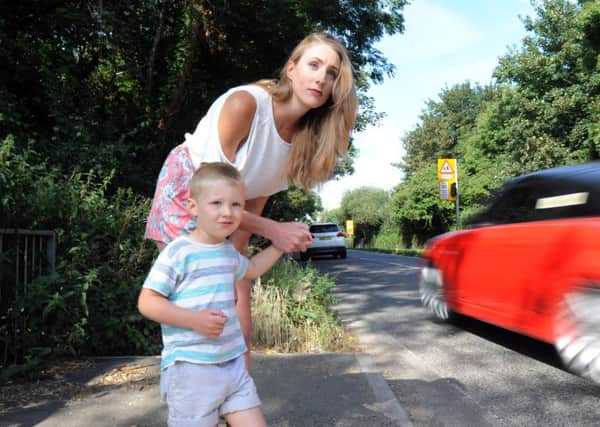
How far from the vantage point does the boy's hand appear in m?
1.84

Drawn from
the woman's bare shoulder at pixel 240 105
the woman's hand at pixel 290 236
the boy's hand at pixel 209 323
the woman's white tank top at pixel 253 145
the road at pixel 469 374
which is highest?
the woman's bare shoulder at pixel 240 105

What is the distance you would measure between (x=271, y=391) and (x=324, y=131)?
1.98 m

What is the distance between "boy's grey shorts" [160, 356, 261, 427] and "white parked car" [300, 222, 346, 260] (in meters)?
20.1

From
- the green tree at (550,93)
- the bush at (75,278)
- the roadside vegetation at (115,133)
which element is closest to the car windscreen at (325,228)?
the roadside vegetation at (115,133)

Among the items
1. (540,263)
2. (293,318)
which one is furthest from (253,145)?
(293,318)

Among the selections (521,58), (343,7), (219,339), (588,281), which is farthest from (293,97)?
(521,58)

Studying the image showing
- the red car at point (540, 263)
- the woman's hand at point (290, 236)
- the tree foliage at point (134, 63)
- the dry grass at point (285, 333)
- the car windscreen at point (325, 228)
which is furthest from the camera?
the car windscreen at point (325, 228)

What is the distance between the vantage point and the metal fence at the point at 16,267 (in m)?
3.97

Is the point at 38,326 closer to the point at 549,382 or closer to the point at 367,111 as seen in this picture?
the point at 549,382

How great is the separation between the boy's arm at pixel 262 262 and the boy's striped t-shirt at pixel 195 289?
0.17 metres

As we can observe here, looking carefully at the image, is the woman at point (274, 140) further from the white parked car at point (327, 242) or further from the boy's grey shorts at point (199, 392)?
the white parked car at point (327, 242)

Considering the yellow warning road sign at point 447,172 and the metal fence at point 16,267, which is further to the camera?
the yellow warning road sign at point 447,172

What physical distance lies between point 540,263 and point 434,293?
2.50 m

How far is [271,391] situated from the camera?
12.0 feet
